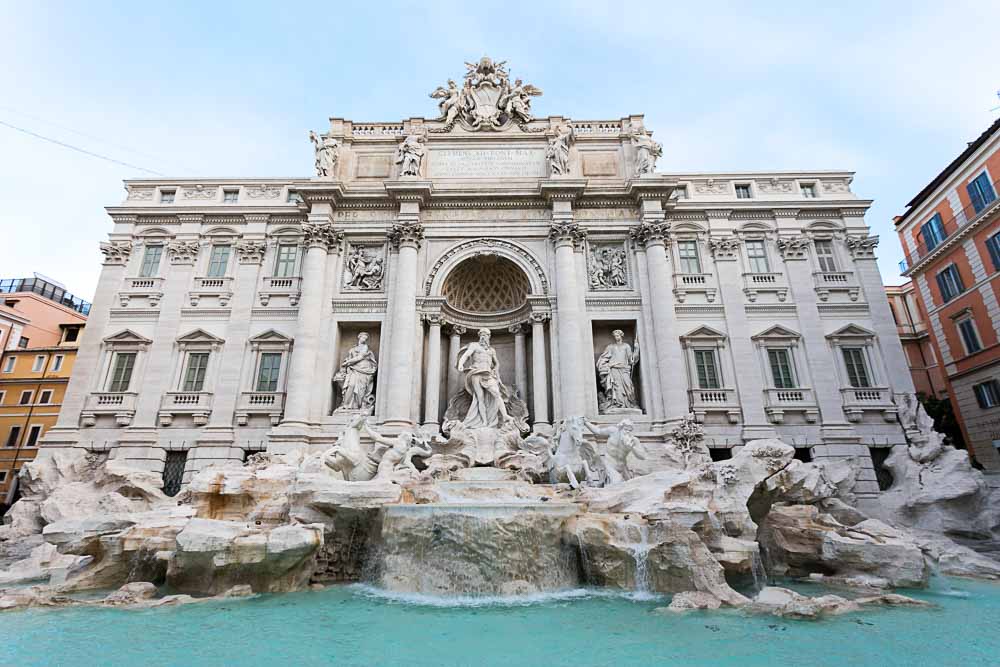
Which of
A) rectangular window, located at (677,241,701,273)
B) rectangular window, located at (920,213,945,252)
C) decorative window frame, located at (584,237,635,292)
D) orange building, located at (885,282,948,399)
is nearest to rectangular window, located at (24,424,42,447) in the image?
decorative window frame, located at (584,237,635,292)

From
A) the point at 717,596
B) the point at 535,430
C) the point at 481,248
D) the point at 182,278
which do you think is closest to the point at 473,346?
the point at 535,430

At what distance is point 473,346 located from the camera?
52.9 ft

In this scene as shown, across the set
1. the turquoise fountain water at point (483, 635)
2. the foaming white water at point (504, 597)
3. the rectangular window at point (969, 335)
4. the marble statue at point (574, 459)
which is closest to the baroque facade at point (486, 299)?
the marble statue at point (574, 459)

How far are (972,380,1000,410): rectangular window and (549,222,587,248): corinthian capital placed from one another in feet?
56.1

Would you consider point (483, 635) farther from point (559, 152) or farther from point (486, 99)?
point (486, 99)

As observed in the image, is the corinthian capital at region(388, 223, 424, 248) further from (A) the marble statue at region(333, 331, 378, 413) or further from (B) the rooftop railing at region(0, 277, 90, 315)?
(B) the rooftop railing at region(0, 277, 90, 315)

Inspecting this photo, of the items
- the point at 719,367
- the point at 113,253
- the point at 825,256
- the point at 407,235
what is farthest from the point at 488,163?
the point at 113,253

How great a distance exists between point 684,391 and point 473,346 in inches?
282

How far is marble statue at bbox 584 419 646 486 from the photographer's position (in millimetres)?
12312

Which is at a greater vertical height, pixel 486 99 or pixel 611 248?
pixel 486 99

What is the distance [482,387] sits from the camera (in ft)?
51.6

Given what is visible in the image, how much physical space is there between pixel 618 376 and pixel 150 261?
18748 mm

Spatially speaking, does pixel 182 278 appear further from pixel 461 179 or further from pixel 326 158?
→ pixel 461 179

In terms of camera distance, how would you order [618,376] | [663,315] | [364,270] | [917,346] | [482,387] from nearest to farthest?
[482,387]
[618,376]
[663,315]
[364,270]
[917,346]
